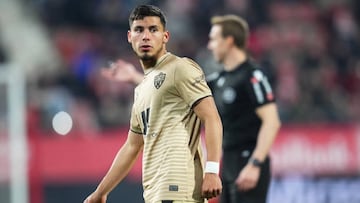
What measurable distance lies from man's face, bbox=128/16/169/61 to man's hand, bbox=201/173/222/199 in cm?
81

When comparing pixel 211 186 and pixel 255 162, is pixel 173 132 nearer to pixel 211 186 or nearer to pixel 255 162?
pixel 211 186

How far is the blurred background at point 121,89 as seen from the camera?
1216 centimetres

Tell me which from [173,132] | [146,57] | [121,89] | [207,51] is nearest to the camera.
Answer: [173,132]

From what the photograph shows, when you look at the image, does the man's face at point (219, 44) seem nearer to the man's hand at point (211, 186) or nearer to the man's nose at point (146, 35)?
the man's nose at point (146, 35)

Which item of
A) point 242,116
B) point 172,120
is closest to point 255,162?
point 242,116

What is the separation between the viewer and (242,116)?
25.9 feet

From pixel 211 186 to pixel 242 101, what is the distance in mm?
2669

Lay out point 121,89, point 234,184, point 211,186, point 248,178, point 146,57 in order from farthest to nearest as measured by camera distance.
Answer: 1. point 121,89
2. point 234,184
3. point 248,178
4. point 146,57
5. point 211,186

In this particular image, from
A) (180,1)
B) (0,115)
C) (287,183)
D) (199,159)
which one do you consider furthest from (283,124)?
(199,159)

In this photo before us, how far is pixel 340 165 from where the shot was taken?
12109mm

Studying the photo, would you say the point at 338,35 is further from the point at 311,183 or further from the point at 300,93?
the point at 311,183

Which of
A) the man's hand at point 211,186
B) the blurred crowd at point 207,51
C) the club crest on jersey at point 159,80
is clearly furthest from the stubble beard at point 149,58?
the blurred crowd at point 207,51

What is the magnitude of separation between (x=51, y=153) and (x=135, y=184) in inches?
46.5

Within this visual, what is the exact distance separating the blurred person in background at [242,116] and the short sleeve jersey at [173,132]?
199cm
